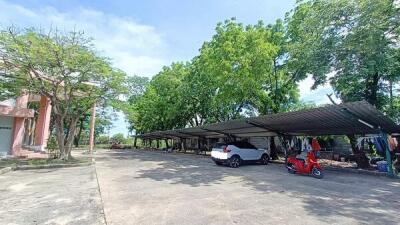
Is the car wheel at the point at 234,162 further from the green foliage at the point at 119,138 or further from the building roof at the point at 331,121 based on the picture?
the green foliage at the point at 119,138

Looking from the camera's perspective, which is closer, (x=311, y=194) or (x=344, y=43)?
(x=311, y=194)

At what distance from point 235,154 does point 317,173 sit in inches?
220

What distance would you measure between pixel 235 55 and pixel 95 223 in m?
14.8

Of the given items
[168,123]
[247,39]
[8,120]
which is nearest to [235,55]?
[247,39]

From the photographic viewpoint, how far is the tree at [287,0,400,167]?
41.7 feet

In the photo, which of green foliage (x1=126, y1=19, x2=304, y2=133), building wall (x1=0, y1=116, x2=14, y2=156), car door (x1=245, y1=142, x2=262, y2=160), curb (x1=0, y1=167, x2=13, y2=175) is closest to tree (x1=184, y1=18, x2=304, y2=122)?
green foliage (x1=126, y1=19, x2=304, y2=133)

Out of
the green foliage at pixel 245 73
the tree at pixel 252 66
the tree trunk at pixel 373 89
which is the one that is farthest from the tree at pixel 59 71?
the tree trunk at pixel 373 89

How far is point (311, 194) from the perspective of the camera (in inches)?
322

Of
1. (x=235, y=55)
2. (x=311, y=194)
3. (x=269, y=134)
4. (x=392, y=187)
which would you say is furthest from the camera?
(x=269, y=134)

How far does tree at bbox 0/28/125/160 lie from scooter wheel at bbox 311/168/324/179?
41.6 feet

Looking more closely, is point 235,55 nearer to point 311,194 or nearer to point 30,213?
point 311,194

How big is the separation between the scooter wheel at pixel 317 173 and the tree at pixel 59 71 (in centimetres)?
1267

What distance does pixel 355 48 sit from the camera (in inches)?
522

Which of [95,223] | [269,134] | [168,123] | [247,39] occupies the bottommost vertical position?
[95,223]
